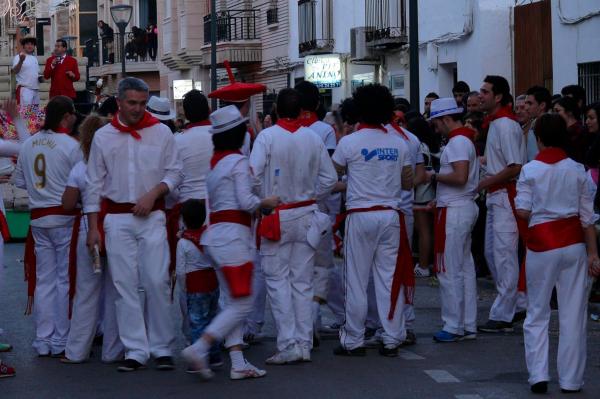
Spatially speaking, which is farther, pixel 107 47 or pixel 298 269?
pixel 107 47

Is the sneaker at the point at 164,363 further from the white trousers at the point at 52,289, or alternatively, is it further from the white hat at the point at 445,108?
the white hat at the point at 445,108

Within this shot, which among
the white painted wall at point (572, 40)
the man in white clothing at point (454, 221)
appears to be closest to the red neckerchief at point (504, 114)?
the man in white clothing at point (454, 221)

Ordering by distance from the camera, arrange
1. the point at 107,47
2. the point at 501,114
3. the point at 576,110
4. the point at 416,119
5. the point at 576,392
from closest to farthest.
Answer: the point at 576,392, the point at 501,114, the point at 576,110, the point at 416,119, the point at 107,47

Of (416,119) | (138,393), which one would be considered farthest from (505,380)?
(416,119)

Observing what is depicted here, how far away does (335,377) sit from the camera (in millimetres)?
10547

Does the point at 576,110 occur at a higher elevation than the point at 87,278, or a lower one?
higher

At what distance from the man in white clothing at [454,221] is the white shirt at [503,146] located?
342 millimetres

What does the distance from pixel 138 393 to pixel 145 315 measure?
4.92 feet

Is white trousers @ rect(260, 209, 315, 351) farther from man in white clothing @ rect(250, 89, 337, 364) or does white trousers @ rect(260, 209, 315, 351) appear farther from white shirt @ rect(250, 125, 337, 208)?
white shirt @ rect(250, 125, 337, 208)

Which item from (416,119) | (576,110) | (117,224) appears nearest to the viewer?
(117,224)

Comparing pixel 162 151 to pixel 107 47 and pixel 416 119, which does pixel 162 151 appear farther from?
pixel 107 47

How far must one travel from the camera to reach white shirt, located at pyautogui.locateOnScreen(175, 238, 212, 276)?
1091cm

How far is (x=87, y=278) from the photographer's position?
11.4 metres

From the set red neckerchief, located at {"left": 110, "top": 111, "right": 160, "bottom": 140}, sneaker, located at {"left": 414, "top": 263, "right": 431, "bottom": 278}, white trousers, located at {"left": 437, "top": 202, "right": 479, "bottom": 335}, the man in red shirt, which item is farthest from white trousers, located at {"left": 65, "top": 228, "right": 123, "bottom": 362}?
the man in red shirt
